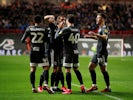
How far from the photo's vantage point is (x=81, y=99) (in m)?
13.1

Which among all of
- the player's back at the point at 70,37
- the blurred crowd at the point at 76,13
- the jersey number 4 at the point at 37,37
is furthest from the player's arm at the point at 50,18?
the blurred crowd at the point at 76,13

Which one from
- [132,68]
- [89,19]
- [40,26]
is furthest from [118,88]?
[89,19]

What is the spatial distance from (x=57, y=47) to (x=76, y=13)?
2689cm

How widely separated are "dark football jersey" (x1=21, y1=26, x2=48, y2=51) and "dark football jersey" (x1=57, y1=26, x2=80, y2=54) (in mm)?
552

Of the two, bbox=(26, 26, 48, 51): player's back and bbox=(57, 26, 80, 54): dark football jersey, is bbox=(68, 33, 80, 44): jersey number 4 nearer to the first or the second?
bbox=(57, 26, 80, 54): dark football jersey

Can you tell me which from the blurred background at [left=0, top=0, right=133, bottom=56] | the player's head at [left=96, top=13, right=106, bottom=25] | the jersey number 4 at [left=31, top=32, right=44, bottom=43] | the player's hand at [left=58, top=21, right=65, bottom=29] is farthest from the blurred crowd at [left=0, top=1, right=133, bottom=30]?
the jersey number 4 at [left=31, top=32, right=44, bottom=43]

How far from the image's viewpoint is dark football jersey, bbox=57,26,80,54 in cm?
1422

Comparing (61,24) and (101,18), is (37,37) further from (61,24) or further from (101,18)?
(101,18)

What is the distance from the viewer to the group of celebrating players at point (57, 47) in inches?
564

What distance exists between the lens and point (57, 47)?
14984 millimetres

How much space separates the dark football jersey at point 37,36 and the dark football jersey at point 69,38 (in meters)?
0.55

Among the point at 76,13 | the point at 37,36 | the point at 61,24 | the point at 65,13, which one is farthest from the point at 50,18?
the point at 76,13

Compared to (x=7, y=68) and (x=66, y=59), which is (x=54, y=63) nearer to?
(x=66, y=59)

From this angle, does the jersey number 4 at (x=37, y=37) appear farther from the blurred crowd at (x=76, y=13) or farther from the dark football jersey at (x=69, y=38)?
the blurred crowd at (x=76, y=13)
